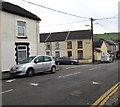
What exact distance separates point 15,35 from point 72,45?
3072 centimetres

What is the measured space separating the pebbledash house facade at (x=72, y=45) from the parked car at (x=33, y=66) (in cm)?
2967

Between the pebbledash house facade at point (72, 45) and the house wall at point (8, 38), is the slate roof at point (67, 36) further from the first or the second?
the house wall at point (8, 38)

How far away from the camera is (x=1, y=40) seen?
15.9 m

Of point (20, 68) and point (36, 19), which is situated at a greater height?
point (36, 19)

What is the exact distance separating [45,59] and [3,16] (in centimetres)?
566

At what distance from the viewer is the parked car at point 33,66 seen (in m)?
13.1

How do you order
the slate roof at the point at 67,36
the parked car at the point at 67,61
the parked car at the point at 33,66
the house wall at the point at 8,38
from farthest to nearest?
1. the slate roof at the point at 67,36
2. the parked car at the point at 67,61
3. the house wall at the point at 8,38
4. the parked car at the point at 33,66

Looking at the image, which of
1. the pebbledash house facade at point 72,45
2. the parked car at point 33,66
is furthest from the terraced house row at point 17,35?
the pebbledash house facade at point 72,45

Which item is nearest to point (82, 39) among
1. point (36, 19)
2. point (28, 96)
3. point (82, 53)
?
point (82, 53)

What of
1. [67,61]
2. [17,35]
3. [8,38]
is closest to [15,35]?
[17,35]

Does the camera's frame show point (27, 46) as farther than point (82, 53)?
No

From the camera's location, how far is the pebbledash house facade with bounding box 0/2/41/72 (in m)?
16.2

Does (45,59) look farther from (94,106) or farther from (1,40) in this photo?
(94,106)

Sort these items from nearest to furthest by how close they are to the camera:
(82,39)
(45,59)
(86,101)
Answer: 1. (86,101)
2. (45,59)
3. (82,39)
